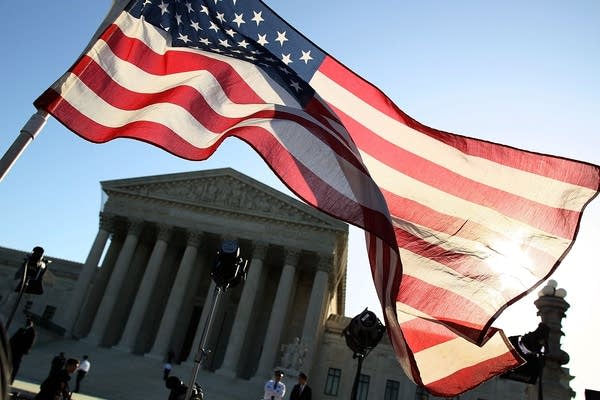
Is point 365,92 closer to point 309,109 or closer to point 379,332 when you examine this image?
point 309,109

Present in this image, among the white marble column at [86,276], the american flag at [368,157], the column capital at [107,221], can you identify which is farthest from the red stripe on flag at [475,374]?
the column capital at [107,221]

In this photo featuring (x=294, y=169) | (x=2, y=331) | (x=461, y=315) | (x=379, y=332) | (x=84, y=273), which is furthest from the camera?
(x=84, y=273)

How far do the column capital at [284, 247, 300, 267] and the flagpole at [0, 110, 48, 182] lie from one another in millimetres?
37918

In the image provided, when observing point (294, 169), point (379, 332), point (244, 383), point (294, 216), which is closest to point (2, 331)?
point (294, 169)

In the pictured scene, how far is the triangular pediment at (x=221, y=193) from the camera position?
43906 millimetres

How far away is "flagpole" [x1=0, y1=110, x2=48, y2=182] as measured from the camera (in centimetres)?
455

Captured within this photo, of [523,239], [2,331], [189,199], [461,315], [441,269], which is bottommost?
[2,331]

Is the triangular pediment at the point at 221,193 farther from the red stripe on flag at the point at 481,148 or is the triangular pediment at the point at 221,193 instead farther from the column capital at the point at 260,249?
the red stripe on flag at the point at 481,148

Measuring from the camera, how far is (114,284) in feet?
140

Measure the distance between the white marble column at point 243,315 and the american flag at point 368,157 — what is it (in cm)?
3406

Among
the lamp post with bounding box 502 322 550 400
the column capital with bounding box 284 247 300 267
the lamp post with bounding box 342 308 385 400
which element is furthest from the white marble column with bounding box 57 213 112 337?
the lamp post with bounding box 342 308 385 400

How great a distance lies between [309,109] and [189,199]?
1576 inches

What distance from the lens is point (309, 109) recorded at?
668cm

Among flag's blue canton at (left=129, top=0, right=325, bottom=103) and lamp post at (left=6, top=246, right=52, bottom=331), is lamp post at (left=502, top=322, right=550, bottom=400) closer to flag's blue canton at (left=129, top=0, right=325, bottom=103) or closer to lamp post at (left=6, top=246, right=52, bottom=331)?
flag's blue canton at (left=129, top=0, right=325, bottom=103)
